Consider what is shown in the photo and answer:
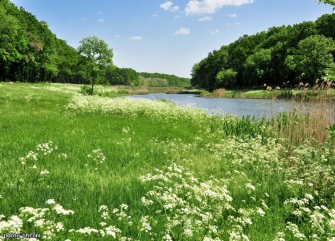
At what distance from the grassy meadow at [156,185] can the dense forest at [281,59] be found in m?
48.2

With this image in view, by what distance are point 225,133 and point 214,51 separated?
153m

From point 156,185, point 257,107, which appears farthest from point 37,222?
point 257,107

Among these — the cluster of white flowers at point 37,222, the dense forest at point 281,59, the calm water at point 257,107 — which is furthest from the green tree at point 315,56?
the cluster of white flowers at point 37,222

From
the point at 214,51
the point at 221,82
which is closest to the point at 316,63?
the point at 221,82

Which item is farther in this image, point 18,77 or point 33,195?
point 18,77

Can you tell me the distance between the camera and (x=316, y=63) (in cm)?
7269

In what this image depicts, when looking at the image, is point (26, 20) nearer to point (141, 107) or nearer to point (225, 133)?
point (141, 107)

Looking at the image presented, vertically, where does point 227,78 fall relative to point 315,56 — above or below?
below

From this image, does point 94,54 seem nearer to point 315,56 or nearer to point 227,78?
point 315,56

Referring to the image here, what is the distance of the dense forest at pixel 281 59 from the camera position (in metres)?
73.7

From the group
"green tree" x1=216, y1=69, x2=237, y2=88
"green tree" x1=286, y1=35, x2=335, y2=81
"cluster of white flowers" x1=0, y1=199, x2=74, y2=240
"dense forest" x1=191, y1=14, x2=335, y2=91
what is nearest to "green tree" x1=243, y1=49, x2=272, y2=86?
"dense forest" x1=191, y1=14, x2=335, y2=91

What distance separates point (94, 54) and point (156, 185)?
49174 mm

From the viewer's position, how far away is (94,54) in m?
52.6

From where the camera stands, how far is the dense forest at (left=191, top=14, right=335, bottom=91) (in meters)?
73.7
